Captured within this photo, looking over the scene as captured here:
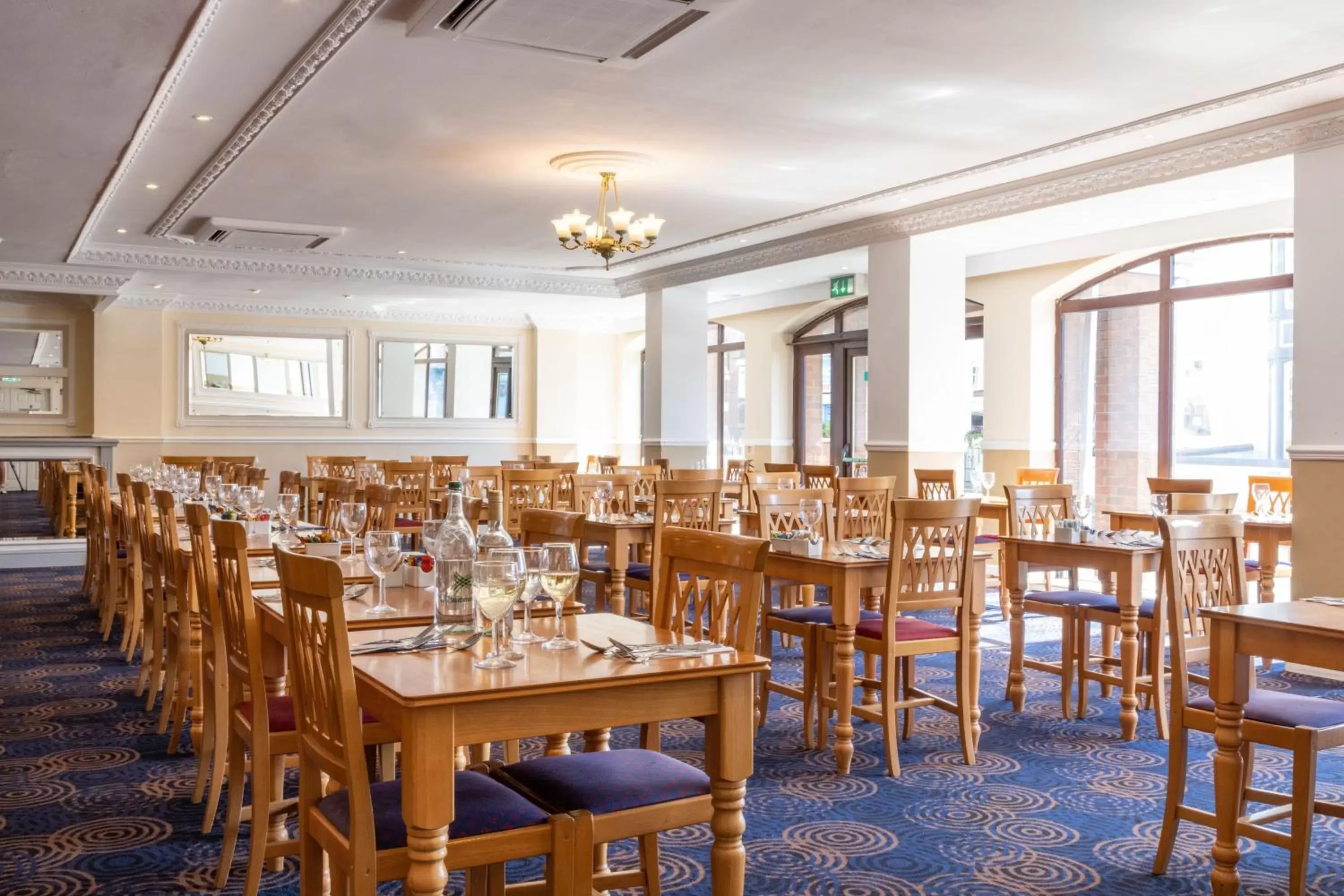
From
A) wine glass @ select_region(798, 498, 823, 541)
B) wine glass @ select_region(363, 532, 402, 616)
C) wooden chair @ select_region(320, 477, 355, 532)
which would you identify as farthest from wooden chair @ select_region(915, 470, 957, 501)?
wine glass @ select_region(363, 532, 402, 616)

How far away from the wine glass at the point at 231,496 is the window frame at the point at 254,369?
26.1 feet

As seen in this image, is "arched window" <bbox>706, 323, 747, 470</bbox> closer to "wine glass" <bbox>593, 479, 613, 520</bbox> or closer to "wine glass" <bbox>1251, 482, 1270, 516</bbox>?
"wine glass" <bbox>593, 479, 613, 520</bbox>

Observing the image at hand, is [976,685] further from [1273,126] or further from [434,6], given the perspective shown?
[1273,126]

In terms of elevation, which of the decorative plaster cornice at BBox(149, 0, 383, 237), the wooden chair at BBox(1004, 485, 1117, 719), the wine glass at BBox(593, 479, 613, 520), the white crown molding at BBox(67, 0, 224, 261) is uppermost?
the decorative plaster cornice at BBox(149, 0, 383, 237)

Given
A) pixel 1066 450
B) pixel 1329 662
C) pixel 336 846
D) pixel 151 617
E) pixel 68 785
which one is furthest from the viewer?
pixel 1066 450

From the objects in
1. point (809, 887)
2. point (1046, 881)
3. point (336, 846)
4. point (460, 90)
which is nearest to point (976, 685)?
point (1046, 881)

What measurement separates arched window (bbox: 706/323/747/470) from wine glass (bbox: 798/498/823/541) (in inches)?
368

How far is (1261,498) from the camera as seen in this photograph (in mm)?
6465

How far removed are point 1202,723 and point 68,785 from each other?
140 inches

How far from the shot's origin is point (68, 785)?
12.7 feet

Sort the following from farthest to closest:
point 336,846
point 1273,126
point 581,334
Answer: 1. point 581,334
2. point 1273,126
3. point 336,846

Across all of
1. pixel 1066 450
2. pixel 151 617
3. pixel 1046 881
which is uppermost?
pixel 1066 450

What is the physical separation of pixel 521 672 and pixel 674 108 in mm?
4512

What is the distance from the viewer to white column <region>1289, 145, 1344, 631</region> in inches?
232
